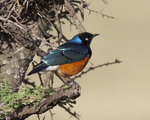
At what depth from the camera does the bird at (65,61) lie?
16.8 feet

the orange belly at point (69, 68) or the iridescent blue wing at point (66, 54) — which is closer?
the iridescent blue wing at point (66, 54)

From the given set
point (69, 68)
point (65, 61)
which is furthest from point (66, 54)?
point (69, 68)

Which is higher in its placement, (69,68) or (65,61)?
(65,61)

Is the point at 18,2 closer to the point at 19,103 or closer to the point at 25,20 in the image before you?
the point at 25,20

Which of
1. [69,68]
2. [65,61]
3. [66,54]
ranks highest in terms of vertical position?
[66,54]

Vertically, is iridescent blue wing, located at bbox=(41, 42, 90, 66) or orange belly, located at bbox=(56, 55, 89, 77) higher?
iridescent blue wing, located at bbox=(41, 42, 90, 66)

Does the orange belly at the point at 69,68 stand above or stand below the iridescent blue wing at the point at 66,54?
below

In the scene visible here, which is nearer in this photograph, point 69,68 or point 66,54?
point 69,68

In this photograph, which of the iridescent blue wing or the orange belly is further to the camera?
the orange belly

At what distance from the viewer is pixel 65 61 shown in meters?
5.44

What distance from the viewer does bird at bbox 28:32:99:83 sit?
202 inches

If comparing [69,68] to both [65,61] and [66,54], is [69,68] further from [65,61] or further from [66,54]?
[66,54]

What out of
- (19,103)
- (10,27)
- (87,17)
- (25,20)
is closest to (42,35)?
(25,20)

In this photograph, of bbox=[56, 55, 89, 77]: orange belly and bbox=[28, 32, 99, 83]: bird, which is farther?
bbox=[56, 55, 89, 77]: orange belly
